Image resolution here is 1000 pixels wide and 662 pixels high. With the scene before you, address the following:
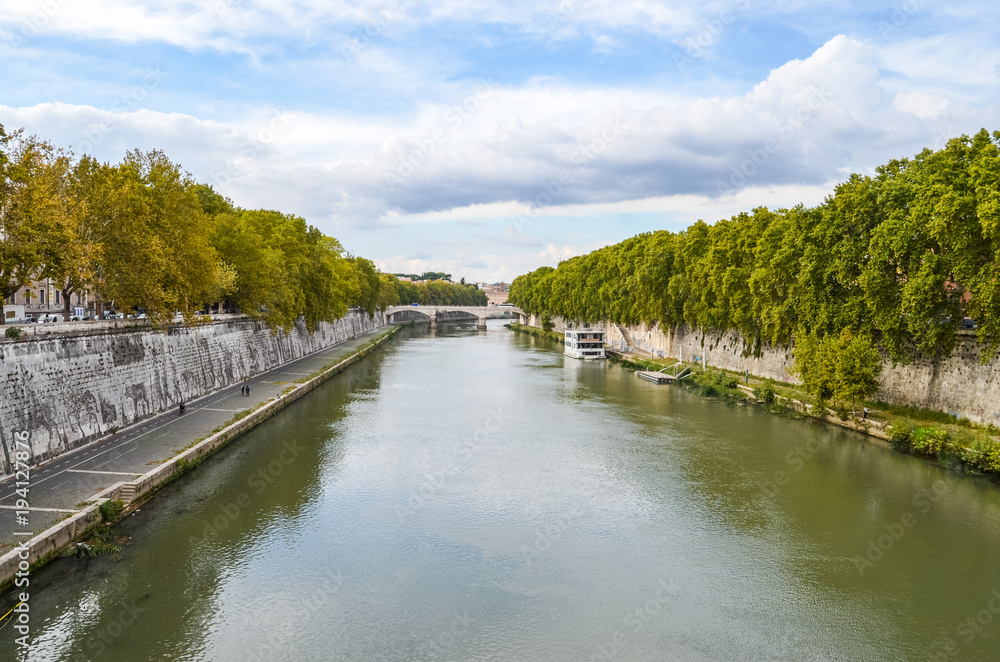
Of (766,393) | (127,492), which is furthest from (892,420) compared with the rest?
(127,492)

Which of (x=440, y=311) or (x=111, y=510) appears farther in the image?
(x=440, y=311)

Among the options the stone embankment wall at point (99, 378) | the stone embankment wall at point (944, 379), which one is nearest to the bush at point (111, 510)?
the stone embankment wall at point (99, 378)

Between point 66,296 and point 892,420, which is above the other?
point 66,296

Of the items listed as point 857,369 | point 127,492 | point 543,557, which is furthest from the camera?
point 857,369

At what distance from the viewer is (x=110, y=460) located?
72.8 ft

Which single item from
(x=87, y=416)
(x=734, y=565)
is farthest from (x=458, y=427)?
(x=734, y=565)

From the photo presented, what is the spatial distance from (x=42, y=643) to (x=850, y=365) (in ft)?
106
